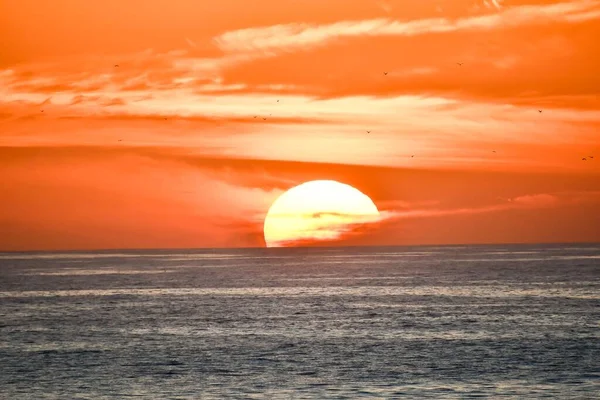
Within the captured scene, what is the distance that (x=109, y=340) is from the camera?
65875 millimetres

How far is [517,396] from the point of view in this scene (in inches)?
1698

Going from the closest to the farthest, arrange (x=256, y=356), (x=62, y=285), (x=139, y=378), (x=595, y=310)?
(x=139, y=378) < (x=256, y=356) < (x=595, y=310) < (x=62, y=285)

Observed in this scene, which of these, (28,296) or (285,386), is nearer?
(285,386)

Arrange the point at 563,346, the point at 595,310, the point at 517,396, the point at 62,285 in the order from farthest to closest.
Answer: the point at 62,285
the point at 595,310
the point at 563,346
the point at 517,396

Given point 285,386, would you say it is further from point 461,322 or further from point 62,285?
point 62,285

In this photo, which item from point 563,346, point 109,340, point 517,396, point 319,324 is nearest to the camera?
point 517,396

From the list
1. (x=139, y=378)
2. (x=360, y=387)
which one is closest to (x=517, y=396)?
(x=360, y=387)

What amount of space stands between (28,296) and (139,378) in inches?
3009

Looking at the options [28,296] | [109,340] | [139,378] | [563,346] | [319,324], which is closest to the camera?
[139,378]

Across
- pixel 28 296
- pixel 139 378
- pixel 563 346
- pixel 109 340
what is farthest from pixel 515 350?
pixel 28 296

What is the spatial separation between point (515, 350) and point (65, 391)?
27.6 meters

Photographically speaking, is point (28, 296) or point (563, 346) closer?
point (563, 346)

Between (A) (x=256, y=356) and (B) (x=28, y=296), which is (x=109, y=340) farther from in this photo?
(B) (x=28, y=296)

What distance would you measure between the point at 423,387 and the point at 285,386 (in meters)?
6.62
